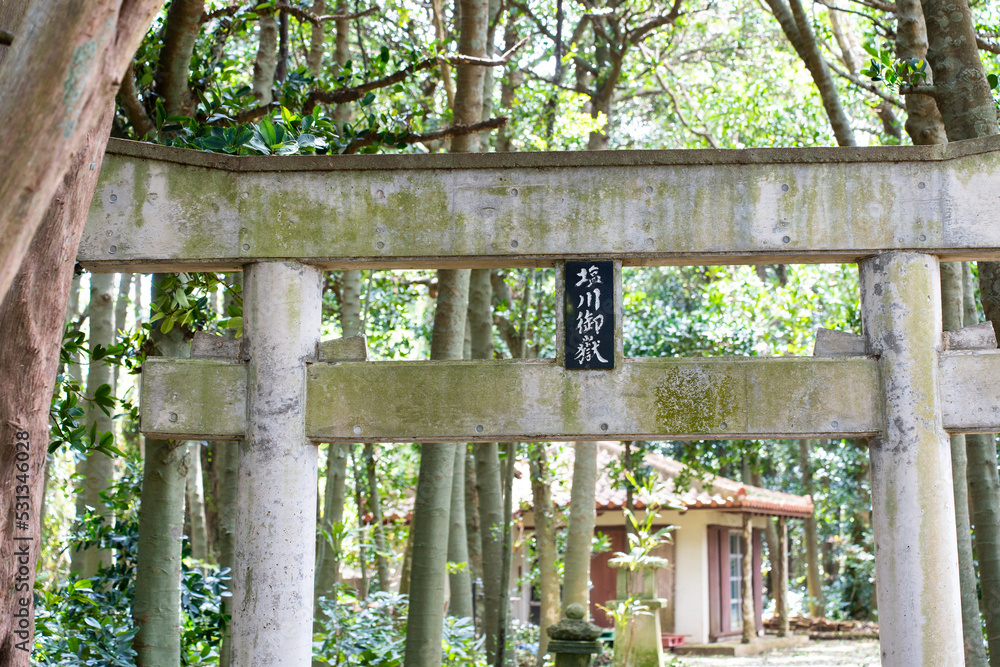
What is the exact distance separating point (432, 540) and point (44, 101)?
179 inches

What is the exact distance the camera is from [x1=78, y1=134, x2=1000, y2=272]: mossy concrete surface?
4.39m

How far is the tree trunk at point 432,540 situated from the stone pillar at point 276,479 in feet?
6.71

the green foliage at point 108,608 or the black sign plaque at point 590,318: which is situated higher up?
the black sign plaque at point 590,318

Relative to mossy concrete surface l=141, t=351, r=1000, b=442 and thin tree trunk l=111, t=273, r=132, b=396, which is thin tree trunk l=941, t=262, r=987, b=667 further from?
thin tree trunk l=111, t=273, r=132, b=396

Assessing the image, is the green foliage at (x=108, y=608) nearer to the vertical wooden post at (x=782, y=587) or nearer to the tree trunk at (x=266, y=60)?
the tree trunk at (x=266, y=60)

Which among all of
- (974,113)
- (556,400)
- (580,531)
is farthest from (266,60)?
(974,113)

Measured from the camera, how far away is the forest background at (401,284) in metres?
5.64

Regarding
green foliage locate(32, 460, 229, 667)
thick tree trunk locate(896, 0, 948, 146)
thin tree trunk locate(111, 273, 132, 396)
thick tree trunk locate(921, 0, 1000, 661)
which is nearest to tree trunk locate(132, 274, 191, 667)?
green foliage locate(32, 460, 229, 667)

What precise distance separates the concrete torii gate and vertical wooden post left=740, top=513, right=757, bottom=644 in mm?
12761

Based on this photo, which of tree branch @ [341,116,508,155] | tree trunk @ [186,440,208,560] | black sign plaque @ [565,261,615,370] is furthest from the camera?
tree trunk @ [186,440,208,560]

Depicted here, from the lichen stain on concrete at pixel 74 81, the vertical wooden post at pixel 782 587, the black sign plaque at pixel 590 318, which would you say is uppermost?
the lichen stain on concrete at pixel 74 81

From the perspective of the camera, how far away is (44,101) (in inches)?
93.7

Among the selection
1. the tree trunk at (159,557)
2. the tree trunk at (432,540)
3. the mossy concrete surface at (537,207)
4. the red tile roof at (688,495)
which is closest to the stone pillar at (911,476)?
the mossy concrete surface at (537,207)

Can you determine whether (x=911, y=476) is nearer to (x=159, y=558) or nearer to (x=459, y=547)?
(x=159, y=558)
